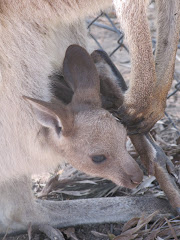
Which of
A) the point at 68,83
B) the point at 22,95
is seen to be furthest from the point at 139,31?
the point at 22,95

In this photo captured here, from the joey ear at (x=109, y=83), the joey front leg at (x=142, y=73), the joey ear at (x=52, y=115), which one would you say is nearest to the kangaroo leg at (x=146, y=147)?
the joey ear at (x=109, y=83)

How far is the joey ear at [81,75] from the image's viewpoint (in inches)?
77.2

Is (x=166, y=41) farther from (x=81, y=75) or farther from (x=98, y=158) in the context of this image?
(x=98, y=158)

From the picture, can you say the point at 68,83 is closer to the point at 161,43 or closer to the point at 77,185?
the point at 161,43

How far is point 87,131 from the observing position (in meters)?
1.95

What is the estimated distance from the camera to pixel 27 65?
6.32 feet

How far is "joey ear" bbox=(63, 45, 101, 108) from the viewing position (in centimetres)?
196

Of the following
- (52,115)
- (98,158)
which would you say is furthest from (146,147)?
(52,115)

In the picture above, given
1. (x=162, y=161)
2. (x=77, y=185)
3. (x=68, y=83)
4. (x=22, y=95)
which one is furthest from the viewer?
(x=77, y=185)

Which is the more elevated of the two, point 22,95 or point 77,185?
point 22,95

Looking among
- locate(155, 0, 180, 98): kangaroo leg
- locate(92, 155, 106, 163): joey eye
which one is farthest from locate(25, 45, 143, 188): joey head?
locate(155, 0, 180, 98): kangaroo leg

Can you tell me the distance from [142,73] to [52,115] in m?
0.40

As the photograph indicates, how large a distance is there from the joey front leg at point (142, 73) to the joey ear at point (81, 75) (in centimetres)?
14

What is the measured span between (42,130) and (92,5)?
22.1 inches
